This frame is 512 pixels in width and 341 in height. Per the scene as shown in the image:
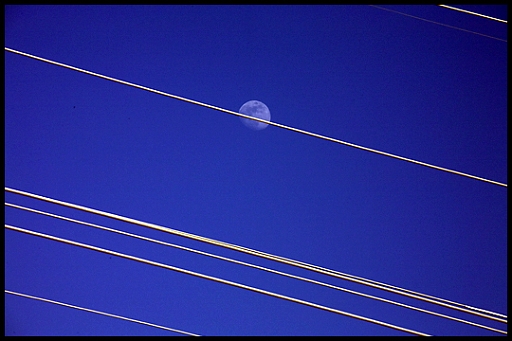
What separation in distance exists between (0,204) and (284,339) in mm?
2115

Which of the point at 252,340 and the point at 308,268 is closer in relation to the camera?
the point at 252,340

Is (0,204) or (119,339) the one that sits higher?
(0,204)

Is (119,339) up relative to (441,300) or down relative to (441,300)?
down

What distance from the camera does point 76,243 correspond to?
2186 mm

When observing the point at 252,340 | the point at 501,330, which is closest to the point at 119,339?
the point at 252,340
